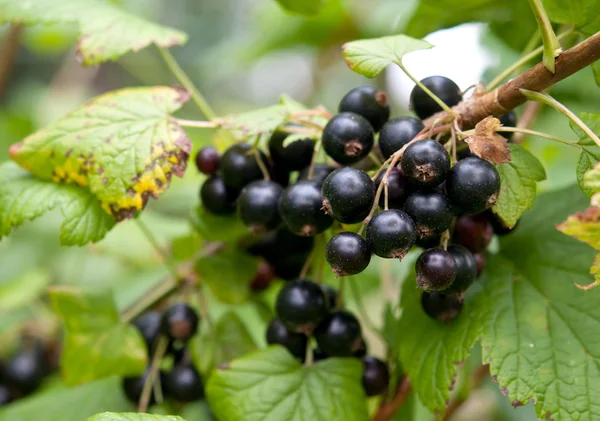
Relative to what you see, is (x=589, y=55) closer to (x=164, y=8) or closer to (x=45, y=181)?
(x=45, y=181)

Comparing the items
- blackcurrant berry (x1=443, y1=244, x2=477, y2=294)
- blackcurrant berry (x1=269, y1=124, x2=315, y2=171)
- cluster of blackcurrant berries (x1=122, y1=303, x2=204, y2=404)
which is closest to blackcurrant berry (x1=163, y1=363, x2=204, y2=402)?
cluster of blackcurrant berries (x1=122, y1=303, x2=204, y2=404)

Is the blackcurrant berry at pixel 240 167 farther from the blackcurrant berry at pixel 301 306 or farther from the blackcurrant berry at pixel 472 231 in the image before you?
the blackcurrant berry at pixel 472 231

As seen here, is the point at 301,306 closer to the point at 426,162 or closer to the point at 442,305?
the point at 442,305

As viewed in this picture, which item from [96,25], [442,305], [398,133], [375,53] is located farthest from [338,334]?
[96,25]

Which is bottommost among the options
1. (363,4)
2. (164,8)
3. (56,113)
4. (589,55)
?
(164,8)

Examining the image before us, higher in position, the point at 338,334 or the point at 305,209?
the point at 305,209

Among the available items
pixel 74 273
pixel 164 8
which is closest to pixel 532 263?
pixel 74 273
